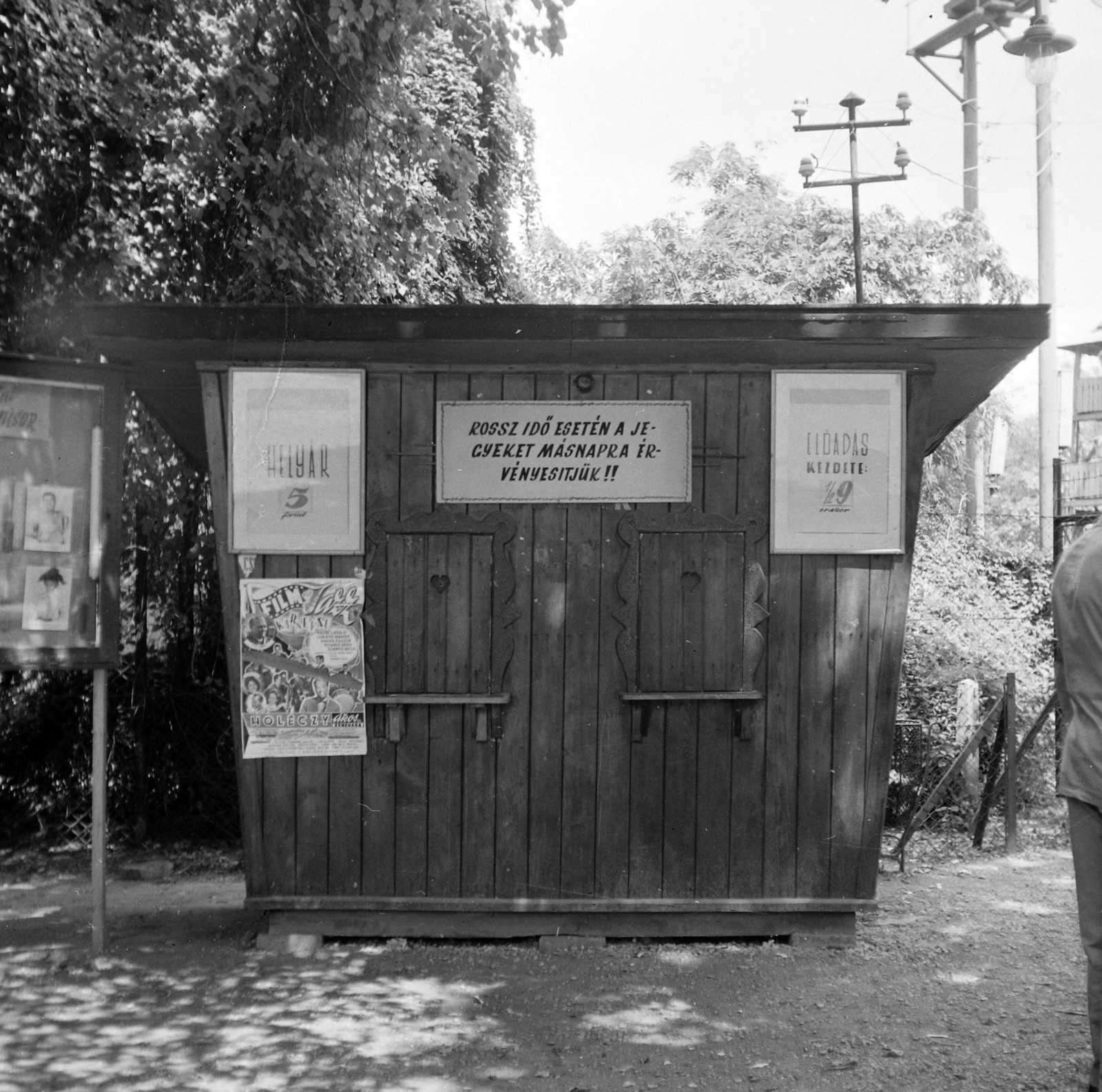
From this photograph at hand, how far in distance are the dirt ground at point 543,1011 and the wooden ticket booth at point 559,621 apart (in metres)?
0.32

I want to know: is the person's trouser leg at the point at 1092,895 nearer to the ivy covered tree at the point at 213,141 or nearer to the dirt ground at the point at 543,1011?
the dirt ground at the point at 543,1011

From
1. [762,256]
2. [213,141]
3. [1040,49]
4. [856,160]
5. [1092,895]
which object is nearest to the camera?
[1092,895]

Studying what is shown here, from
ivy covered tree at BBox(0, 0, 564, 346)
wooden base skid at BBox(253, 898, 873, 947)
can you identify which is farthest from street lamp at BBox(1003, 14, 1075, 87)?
wooden base skid at BBox(253, 898, 873, 947)

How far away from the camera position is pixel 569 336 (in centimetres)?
502

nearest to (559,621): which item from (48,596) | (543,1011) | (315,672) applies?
(315,672)

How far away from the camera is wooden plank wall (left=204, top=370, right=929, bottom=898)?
5.27 m

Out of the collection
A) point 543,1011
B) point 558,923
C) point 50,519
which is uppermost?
point 50,519

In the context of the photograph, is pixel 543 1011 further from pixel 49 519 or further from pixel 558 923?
pixel 49 519

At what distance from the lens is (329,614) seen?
5246 mm

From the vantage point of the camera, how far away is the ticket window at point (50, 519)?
5.27 meters

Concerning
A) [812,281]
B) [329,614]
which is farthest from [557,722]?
[812,281]

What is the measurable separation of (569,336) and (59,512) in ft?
7.92

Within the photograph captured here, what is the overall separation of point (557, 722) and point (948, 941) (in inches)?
85.1

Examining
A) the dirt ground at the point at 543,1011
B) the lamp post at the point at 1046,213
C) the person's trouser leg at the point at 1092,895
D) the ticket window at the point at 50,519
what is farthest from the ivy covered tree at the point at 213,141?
the lamp post at the point at 1046,213
